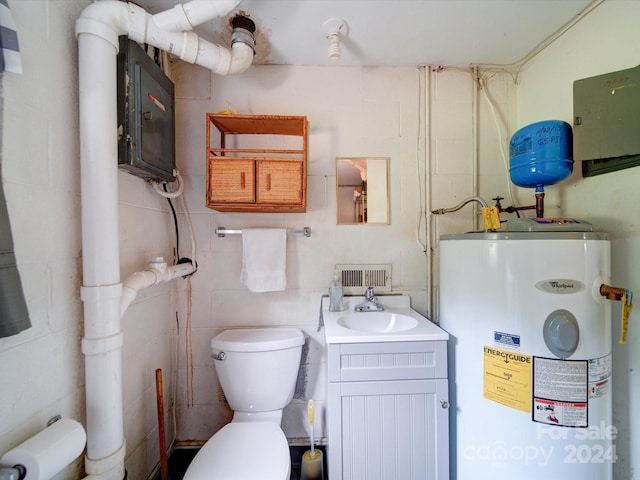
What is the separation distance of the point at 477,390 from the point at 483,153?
1.26 m

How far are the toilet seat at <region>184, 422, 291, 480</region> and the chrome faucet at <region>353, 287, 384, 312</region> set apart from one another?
0.67 m

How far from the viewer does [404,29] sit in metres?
1.14

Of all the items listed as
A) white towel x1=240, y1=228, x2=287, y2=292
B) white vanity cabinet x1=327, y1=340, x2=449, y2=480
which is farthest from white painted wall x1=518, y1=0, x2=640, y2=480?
white towel x1=240, y1=228, x2=287, y2=292

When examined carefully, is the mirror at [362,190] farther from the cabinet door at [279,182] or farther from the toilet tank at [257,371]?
the toilet tank at [257,371]

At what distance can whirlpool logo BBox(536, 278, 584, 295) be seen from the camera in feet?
2.70

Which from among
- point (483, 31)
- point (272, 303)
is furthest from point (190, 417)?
point (483, 31)

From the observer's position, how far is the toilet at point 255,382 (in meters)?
0.99

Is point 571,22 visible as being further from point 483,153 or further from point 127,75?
point 127,75

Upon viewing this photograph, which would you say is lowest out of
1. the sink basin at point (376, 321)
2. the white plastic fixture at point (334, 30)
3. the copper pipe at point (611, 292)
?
the sink basin at point (376, 321)

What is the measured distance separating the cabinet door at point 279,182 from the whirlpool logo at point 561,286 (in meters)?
1.01

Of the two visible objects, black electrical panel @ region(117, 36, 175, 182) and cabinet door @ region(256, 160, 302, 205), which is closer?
black electrical panel @ region(117, 36, 175, 182)

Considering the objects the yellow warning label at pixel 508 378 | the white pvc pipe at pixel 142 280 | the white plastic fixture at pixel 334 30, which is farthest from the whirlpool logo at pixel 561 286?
the white pvc pipe at pixel 142 280

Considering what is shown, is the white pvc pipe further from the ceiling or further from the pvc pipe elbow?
the ceiling

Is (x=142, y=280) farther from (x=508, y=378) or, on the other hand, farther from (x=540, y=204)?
(x=540, y=204)
